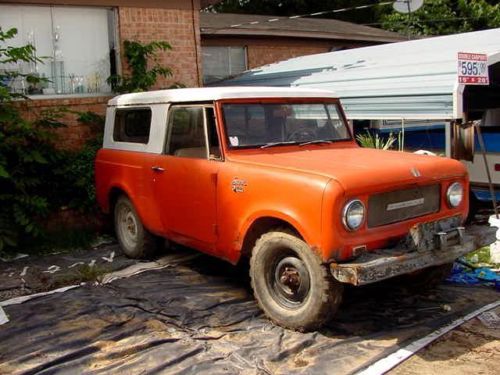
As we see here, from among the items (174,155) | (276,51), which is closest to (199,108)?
(174,155)

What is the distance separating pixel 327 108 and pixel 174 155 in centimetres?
Result: 159

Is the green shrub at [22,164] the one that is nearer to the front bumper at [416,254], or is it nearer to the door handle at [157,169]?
the door handle at [157,169]

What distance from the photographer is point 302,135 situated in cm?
568

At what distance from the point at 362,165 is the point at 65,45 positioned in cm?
584

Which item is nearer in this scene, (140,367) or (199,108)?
(140,367)

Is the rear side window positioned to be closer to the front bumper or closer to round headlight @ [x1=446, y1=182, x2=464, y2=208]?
the front bumper

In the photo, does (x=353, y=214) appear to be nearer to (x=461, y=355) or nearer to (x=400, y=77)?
(x=461, y=355)

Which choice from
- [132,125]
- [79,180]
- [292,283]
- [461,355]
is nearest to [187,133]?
[132,125]

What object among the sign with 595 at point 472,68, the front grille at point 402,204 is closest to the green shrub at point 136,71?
the sign with 595 at point 472,68

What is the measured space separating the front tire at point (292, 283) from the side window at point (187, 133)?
121cm

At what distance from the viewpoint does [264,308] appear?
4.86 m

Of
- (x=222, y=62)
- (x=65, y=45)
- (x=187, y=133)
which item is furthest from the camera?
(x=222, y=62)

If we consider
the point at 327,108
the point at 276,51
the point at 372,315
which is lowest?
the point at 372,315

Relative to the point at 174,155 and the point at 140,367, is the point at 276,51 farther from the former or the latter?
Result: the point at 140,367
